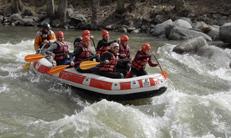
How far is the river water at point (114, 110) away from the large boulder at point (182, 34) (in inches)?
229

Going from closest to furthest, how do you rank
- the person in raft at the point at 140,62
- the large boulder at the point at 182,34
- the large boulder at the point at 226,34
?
the person in raft at the point at 140,62 < the large boulder at the point at 226,34 < the large boulder at the point at 182,34

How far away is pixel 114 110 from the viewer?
8.45 meters

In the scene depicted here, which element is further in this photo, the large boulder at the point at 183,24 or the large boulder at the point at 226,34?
the large boulder at the point at 183,24

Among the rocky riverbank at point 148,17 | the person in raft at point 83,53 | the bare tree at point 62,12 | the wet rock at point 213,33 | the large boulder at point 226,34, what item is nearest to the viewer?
the person in raft at point 83,53

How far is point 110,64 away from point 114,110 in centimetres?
161

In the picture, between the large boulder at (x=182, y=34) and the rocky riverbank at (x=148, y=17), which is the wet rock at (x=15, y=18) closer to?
the rocky riverbank at (x=148, y=17)

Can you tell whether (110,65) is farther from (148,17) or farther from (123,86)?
(148,17)

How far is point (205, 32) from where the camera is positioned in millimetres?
19875

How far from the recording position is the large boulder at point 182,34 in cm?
1867

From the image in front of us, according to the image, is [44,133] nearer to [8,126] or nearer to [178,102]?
[8,126]

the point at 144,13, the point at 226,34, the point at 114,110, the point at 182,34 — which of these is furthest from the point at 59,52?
the point at 144,13

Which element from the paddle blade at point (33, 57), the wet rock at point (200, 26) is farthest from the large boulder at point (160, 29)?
the paddle blade at point (33, 57)

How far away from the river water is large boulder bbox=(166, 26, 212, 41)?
5.82 m

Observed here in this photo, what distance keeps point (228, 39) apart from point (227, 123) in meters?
9.22
